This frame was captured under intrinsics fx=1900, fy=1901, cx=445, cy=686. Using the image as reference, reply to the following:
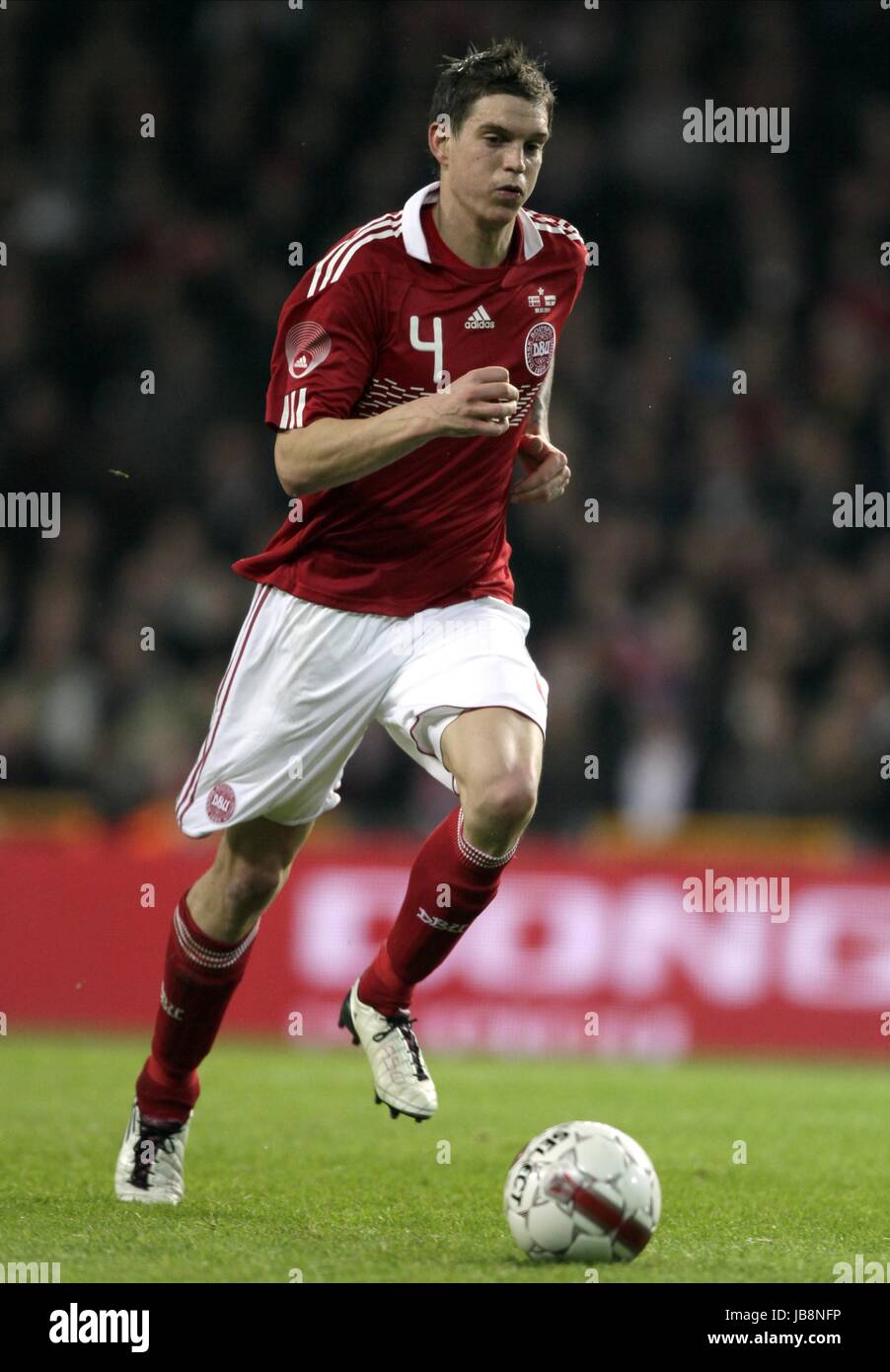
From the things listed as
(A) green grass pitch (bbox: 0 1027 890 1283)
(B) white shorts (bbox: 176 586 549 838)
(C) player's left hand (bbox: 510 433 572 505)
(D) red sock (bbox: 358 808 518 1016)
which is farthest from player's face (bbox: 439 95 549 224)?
(A) green grass pitch (bbox: 0 1027 890 1283)

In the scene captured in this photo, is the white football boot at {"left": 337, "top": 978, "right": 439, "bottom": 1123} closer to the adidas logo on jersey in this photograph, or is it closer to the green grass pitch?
the green grass pitch

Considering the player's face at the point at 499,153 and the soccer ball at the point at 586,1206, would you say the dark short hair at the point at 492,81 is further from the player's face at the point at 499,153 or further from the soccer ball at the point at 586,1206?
the soccer ball at the point at 586,1206

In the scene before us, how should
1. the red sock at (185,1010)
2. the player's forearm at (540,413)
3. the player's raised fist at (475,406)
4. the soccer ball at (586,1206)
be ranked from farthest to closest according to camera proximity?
the player's forearm at (540,413) → the red sock at (185,1010) → the player's raised fist at (475,406) → the soccer ball at (586,1206)

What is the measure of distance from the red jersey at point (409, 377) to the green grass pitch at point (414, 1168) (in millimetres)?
1516

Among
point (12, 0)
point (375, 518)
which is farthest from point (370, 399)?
point (12, 0)

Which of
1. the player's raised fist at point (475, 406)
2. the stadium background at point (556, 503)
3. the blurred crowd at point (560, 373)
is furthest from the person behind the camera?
the blurred crowd at point (560, 373)

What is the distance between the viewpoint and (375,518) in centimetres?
473

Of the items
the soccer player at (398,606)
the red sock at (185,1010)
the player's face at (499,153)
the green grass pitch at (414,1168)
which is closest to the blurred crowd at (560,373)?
the green grass pitch at (414,1168)

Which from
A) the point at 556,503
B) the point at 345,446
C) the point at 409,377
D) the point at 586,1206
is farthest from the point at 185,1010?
the point at 556,503

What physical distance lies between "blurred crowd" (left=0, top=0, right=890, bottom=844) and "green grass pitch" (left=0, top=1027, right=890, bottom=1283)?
234 centimetres

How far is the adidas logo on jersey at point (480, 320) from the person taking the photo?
15.3 ft

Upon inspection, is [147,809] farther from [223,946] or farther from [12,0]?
[12,0]

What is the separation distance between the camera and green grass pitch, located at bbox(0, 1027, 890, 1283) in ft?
12.6

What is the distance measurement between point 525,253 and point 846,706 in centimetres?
616
